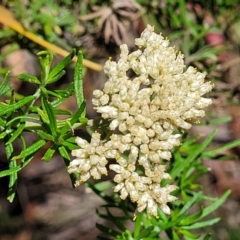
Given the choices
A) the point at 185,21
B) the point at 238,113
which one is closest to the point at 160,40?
the point at 185,21

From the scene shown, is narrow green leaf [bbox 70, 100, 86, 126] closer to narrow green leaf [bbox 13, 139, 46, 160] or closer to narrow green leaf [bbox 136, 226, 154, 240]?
narrow green leaf [bbox 13, 139, 46, 160]

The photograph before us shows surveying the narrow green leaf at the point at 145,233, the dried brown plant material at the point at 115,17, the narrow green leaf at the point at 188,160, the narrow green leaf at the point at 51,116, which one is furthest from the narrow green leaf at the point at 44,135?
the dried brown plant material at the point at 115,17

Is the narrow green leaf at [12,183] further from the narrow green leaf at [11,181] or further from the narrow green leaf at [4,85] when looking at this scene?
the narrow green leaf at [4,85]

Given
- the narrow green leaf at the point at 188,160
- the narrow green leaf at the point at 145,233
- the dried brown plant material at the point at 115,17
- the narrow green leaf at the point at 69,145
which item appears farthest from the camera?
the dried brown plant material at the point at 115,17

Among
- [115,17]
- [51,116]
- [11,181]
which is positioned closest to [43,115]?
[51,116]

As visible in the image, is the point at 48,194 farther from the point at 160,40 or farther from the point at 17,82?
the point at 160,40

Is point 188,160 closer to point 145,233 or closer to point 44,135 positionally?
point 145,233

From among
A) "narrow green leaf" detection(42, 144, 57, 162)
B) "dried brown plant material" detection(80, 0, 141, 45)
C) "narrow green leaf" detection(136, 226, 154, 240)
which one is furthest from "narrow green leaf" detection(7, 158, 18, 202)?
"dried brown plant material" detection(80, 0, 141, 45)
